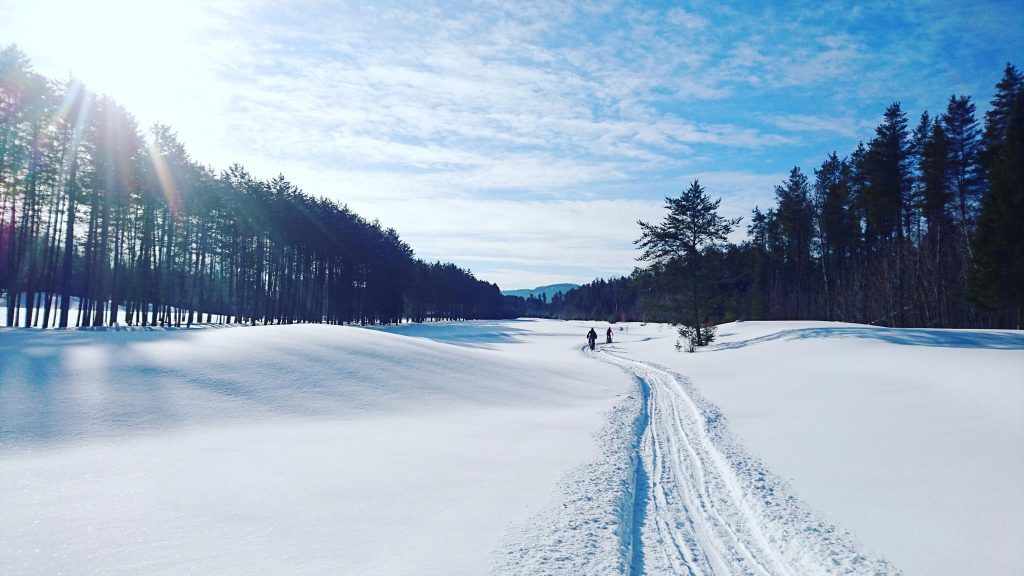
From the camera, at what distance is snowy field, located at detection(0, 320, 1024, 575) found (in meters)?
4.42

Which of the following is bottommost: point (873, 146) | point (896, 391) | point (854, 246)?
point (896, 391)

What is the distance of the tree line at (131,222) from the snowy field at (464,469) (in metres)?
22.3

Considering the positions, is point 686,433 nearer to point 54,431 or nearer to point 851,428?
point 851,428

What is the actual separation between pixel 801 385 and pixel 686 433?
724cm

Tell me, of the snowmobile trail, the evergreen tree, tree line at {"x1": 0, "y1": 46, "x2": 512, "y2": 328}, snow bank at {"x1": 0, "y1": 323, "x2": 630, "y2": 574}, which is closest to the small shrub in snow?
the evergreen tree

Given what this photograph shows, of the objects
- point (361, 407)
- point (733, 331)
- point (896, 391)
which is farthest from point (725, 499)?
point (733, 331)

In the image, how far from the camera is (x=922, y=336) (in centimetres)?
2194

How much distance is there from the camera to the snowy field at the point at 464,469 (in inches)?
174

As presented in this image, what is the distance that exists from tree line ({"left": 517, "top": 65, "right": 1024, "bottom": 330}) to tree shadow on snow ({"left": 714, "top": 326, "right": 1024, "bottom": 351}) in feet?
15.9

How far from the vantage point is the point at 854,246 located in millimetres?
44750

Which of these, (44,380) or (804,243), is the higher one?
(804,243)

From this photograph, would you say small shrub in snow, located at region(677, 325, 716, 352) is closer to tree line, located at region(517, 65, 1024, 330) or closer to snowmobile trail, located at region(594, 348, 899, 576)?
tree line, located at region(517, 65, 1024, 330)

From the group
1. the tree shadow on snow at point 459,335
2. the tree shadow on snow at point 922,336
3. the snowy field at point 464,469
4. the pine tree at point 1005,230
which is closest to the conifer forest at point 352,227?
the pine tree at point 1005,230

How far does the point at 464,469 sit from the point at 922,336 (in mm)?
24850
